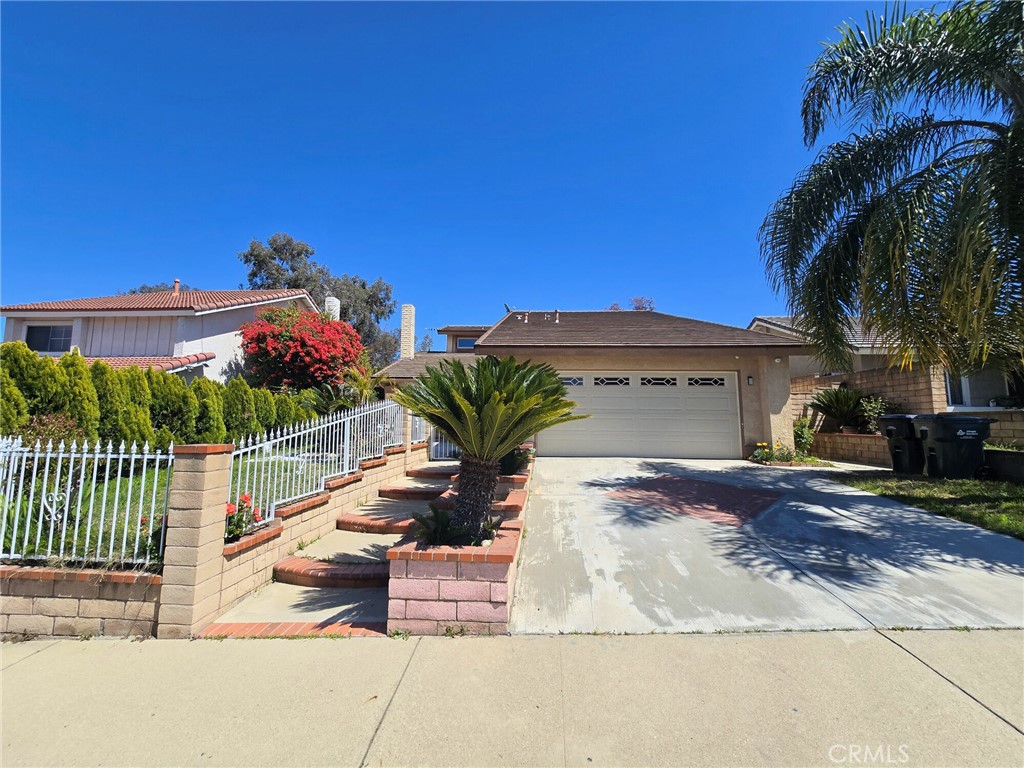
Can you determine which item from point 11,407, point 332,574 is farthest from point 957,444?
point 11,407

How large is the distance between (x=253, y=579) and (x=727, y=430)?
11.8 m

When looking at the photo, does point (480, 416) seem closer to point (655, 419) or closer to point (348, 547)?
point (348, 547)

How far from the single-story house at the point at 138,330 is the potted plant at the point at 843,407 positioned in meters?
19.9

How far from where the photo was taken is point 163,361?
1402 centimetres

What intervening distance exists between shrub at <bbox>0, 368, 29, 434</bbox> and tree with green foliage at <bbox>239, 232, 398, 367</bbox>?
25.5 m

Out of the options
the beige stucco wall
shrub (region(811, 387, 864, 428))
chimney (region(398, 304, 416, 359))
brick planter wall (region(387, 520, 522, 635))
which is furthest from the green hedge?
shrub (region(811, 387, 864, 428))

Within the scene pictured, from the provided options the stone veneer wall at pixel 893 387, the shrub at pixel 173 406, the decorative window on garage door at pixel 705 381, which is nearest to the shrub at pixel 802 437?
the stone veneer wall at pixel 893 387

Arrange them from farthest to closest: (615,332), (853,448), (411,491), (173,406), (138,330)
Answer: (138,330) < (615,332) < (853,448) < (173,406) < (411,491)

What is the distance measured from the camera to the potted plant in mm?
12102

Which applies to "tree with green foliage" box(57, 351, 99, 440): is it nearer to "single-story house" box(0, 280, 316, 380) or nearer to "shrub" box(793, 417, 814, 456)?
"single-story house" box(0, 280, 316, 380)

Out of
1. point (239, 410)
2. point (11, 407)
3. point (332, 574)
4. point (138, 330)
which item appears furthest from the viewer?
point (138, 330)

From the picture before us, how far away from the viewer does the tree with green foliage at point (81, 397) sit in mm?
6969

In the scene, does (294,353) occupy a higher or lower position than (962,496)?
higher

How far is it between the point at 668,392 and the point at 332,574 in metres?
10.3
